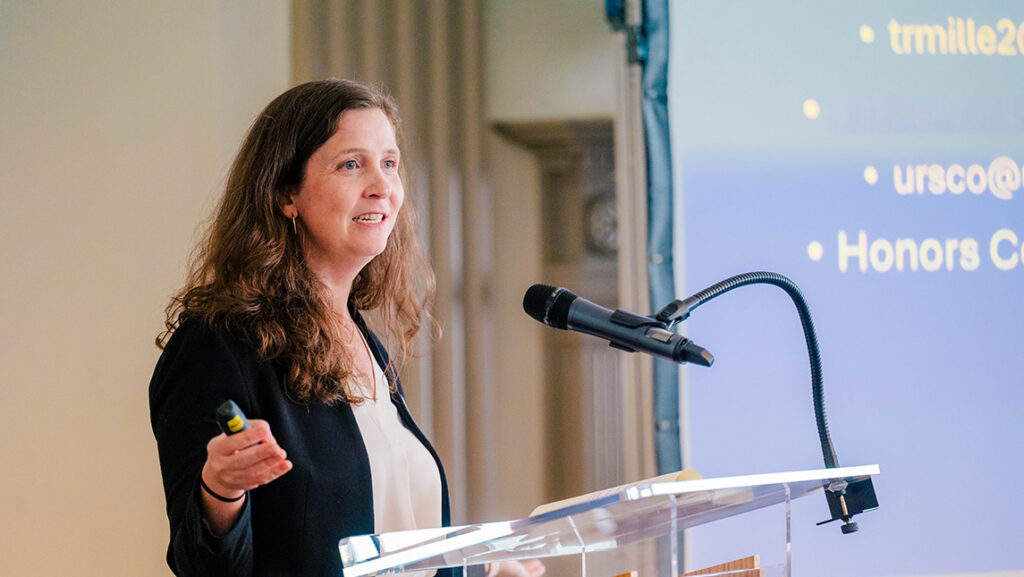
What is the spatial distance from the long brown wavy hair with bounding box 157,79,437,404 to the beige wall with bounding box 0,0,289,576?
3.75 feet

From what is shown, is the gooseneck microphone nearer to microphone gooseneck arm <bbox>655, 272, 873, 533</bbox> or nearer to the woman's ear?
microphone gooseneck arm <bbox>655, 272, 873, 533</bbox>

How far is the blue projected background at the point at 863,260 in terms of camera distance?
2727 millimetres

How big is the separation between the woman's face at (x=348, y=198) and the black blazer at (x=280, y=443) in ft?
0.80

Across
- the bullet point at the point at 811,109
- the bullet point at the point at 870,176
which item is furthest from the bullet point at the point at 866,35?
the bullet point at the point at 870,176

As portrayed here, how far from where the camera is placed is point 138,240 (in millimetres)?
2607

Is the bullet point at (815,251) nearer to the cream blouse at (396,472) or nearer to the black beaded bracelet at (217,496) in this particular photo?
the cream blouse at (396,472)

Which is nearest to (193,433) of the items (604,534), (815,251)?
(604,534)

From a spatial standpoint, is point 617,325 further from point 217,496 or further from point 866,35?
point 866,35

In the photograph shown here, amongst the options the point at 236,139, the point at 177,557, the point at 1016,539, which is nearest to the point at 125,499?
the point at 236,139

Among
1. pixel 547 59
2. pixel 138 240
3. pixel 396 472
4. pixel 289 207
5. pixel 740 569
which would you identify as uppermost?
pixel 547 59

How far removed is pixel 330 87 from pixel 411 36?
127cm

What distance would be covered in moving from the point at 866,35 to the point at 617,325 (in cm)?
217

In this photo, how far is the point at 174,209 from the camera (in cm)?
261

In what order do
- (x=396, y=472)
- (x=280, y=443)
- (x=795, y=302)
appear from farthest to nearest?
(x=396, y=472) < (x=280, y=443) < (x=795, y=302)
